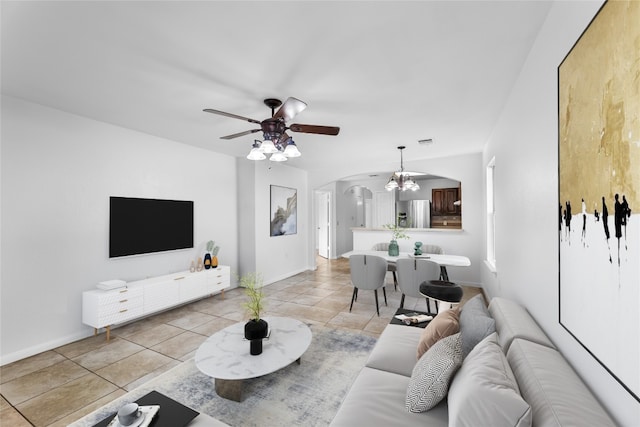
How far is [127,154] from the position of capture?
372 centimetres

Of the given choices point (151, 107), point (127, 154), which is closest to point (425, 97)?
point (151, 107)

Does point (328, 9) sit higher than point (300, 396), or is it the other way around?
point (328, 9)

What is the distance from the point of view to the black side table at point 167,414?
4.55 feet

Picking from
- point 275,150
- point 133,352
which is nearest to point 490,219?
point 275,150

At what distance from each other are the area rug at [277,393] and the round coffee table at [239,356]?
145 millimetres

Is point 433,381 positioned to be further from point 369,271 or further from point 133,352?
point 133,352

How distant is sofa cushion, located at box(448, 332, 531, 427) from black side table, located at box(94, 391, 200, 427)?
1.30m

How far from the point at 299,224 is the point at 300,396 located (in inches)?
192

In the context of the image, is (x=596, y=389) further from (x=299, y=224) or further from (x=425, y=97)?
(x=299, y=224)

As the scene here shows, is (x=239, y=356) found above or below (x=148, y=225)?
below

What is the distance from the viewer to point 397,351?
2.00m

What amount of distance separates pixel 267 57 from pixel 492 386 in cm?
233

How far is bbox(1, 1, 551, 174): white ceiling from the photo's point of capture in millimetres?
1623

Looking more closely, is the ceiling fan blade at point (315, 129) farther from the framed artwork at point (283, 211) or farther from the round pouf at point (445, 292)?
the framed artwork at point (283, 211)
